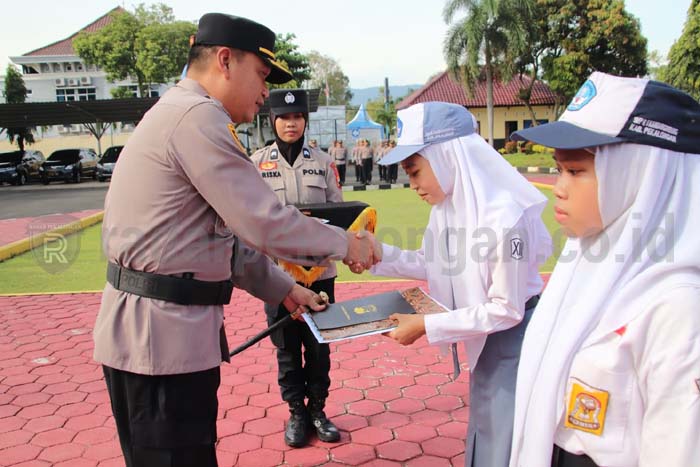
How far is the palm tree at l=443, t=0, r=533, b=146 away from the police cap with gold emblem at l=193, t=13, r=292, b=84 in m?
28.3

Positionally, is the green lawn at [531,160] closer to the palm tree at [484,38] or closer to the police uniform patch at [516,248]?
the palm tree at [484,38]

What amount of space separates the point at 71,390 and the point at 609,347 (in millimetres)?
3776

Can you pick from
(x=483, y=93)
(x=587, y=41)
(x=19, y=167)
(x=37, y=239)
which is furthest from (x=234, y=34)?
(x=483, y=93)

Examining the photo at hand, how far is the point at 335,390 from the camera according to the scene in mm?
3900

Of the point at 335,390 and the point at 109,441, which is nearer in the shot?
the point at 109,441

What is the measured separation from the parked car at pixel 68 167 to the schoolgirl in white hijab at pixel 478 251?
26254 millimetres

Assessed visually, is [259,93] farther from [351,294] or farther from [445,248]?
[351,294]

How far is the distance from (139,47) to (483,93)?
2189 centimetres

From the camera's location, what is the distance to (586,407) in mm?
1366

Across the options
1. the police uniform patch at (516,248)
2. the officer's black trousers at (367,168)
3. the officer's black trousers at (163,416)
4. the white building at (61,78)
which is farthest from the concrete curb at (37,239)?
the white building at (61,78)

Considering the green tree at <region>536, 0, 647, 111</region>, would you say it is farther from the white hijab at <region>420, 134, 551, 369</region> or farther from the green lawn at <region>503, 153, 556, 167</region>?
the white hijab at <region>420, 134, 551, 369</region>

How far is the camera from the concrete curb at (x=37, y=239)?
8.78m

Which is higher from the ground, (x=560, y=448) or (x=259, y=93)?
(x=259, y=93)

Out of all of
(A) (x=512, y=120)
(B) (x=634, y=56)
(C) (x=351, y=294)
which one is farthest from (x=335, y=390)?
(A) (x=512, y=120)
